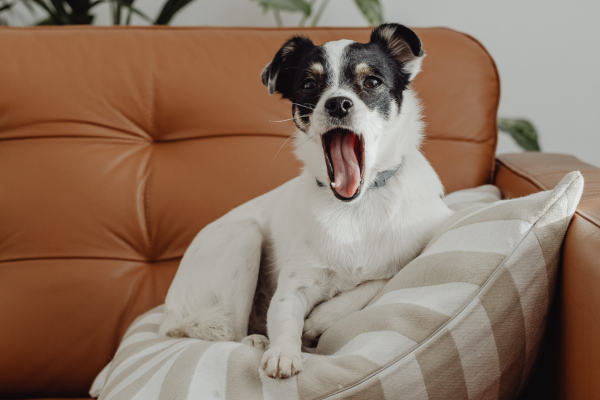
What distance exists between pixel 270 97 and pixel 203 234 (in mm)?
498

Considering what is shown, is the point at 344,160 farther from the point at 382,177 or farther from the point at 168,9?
the point at 168,9

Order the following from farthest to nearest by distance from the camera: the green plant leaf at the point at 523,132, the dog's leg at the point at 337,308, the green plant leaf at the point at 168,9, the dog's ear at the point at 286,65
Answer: the green plant leaf at the point at 168,9, the green plant leaf at the point at 523,132, the dog's ear at the point at 286,65, the dog's leg at the point at 337,308

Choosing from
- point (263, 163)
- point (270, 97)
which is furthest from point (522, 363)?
point (270, 97)

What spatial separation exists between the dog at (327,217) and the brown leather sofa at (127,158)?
0.67ft

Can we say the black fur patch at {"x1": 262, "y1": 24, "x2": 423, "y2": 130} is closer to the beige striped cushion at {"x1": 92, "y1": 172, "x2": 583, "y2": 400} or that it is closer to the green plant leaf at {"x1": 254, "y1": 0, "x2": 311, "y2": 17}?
the beige striped cushion at {"x1": 92, "y1": 172, "x2": 583, "y2": 400}

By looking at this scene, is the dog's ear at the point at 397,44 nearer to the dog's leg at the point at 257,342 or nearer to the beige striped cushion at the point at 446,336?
the beige striped cushion at the point at 446,336

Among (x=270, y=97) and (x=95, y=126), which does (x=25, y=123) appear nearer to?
(x=95, y=126)

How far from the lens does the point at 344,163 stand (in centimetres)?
107

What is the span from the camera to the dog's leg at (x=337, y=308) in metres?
0.97

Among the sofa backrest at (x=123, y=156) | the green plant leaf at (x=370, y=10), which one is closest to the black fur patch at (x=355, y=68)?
the sofa backrest at (x=123, y=156)

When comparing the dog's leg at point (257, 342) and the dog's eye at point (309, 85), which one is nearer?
the dog's leg at point (257, 342)

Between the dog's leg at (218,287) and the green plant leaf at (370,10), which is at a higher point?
the green plant leaf at (370,10)

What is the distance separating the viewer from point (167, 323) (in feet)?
3.78

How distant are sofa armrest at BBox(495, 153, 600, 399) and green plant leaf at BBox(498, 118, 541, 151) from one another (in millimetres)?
926
